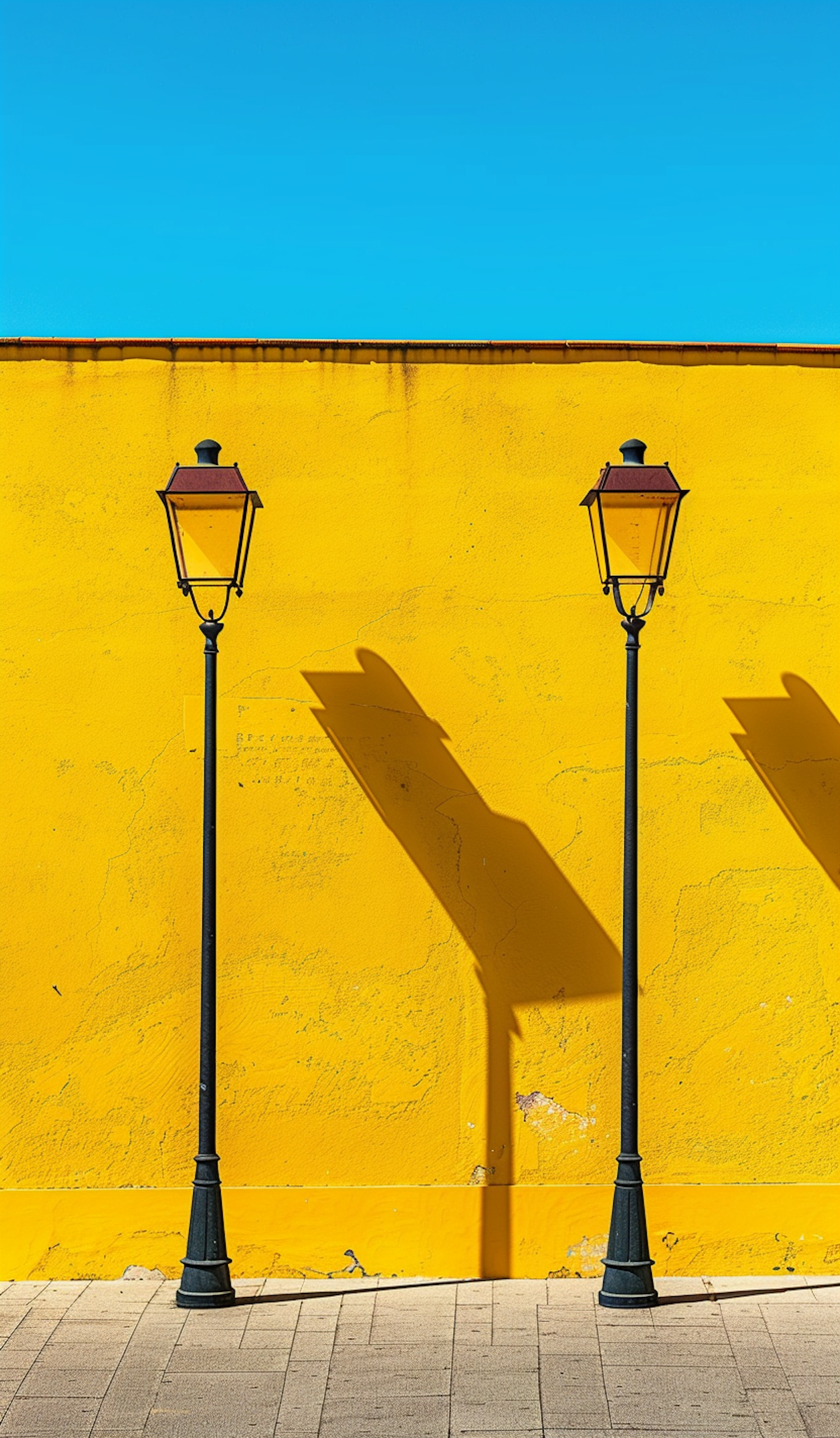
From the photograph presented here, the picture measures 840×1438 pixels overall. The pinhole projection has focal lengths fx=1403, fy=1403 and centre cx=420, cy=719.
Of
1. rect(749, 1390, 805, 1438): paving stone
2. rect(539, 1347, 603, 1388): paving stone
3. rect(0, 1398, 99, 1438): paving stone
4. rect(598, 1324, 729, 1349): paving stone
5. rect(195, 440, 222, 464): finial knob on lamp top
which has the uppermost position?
rect(195, 440, 222, 464): finial knob on lamp top

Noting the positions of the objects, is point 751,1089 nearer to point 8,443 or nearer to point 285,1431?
point 285,1431

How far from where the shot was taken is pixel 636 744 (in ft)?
20.0

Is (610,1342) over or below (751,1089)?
below

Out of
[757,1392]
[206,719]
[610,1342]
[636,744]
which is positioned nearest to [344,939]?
[206,719]

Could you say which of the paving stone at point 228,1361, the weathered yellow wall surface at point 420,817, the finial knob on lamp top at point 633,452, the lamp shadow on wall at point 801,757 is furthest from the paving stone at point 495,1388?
the finial knob on lamp top at point 633,452

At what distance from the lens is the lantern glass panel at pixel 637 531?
19.6 feet

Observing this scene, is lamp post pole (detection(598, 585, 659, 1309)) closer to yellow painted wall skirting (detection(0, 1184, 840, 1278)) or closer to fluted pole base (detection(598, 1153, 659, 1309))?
fluted pole base (detection(598, 1153, 659, 1309))

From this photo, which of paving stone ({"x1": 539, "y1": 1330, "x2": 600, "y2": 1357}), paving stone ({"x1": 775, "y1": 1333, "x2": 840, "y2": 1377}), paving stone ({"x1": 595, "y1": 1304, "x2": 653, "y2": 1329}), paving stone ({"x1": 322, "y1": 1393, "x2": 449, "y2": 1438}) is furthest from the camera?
paving stone ({"x1": 595, "y1": 1304, "x2": 653, "y2": 1329})

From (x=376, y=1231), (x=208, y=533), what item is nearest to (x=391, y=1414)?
(x=376, y=1231)

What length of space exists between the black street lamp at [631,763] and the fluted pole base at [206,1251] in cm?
162

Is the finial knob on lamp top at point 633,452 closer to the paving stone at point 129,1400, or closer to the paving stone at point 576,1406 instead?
the paving stone at point 576,1406

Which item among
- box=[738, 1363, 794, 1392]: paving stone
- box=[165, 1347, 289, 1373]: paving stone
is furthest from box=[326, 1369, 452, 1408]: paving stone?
box=[738, 1363, 794, 1392]: paving stone

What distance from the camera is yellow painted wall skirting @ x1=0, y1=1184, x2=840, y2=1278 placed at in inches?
248

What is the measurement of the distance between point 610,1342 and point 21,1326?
2394mm
